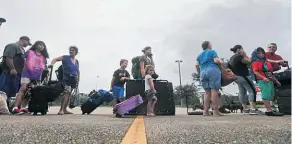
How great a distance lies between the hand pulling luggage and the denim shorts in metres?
2.66

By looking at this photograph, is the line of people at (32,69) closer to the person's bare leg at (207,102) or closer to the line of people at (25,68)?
the line of people at (25,68)

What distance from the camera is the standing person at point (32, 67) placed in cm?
590

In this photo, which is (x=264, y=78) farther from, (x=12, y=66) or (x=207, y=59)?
(x=12, y=66)

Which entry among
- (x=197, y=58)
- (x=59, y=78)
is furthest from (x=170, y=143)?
(x=59, y=78)

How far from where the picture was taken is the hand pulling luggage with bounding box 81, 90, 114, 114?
7.29 meters

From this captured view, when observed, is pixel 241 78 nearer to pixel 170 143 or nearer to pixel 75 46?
pixel 75 46

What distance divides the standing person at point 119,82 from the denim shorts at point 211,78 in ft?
7.49

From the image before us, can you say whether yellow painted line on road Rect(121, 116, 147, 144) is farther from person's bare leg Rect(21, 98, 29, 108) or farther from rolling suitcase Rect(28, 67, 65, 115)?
person's bare leg Rect(21, 98, 29, 108)

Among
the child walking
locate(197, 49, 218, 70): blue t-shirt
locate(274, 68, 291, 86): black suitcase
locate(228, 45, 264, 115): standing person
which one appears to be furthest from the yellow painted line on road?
locate(274, 68, 291, 86): black suitcase

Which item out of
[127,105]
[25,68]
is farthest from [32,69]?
[127,105]

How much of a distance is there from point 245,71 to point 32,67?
510 centimetres

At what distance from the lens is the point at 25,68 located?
611 centimetres

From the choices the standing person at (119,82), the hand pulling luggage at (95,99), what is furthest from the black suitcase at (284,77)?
the hand pulling luggage at (95,99)

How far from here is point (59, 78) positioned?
278 inches
